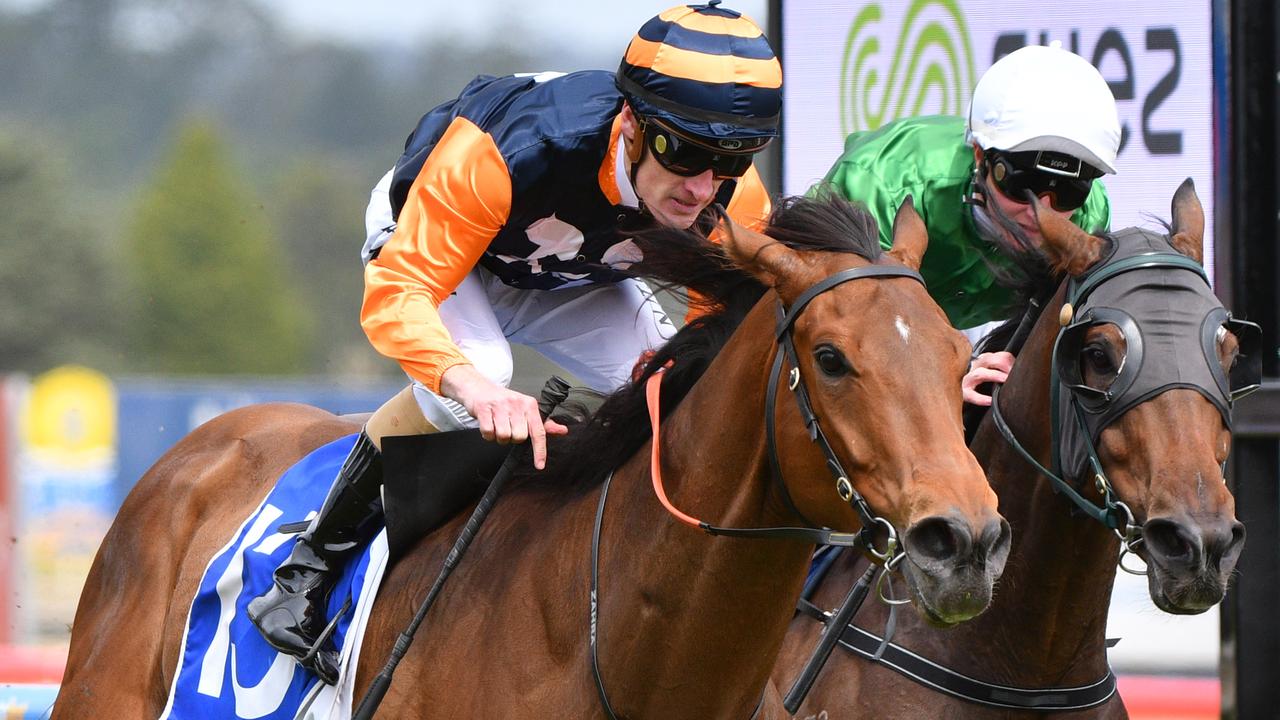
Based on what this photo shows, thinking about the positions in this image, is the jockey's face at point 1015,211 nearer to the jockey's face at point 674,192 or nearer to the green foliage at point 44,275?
the jockey's face at point 674,192

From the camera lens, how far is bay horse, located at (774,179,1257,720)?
95.6 inches

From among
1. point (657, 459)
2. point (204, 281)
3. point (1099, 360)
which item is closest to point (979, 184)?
point (1099, 360)

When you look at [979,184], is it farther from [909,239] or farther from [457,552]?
[457,552]

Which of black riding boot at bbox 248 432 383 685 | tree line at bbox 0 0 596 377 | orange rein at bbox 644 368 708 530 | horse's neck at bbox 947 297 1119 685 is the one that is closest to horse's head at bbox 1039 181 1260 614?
horse's neck at bbox 947 297 1119 685

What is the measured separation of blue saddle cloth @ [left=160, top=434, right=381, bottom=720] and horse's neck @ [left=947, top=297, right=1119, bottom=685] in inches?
46.4

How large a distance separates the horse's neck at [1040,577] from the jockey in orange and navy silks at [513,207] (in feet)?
2.22

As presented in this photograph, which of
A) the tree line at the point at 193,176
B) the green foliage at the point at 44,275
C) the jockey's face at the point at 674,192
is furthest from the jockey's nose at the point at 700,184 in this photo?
the green foliage at the point at 44,275

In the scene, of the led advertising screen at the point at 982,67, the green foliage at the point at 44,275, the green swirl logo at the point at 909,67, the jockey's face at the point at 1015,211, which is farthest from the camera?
the green foliage at the point at 44,275

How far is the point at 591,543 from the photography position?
2602 mm

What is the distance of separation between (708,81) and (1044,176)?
0.77m

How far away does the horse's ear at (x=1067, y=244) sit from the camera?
275cm

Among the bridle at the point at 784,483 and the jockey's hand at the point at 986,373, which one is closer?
the bridle at the point at 784,483

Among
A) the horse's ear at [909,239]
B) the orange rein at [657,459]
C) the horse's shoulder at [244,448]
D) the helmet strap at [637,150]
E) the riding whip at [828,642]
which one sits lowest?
the riding whip at [828,642]

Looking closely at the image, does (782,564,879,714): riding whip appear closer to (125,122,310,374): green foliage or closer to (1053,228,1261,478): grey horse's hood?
(1053,228,1261,478): grey horse's hood
